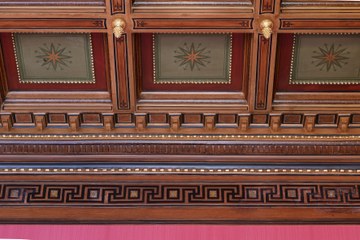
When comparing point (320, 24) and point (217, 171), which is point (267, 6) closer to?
point (320, 24)

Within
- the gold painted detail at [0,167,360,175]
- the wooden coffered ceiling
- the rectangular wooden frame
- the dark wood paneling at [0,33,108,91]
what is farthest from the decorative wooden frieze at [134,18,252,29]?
the gold painted detail at [0,167,360,175]

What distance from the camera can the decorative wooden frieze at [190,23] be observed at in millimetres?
5367

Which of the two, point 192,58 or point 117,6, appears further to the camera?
point 192,58

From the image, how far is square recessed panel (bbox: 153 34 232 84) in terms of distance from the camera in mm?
5621

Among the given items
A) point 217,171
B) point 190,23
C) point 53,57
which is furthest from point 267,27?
point 53,57

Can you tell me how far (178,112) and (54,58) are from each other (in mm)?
1106

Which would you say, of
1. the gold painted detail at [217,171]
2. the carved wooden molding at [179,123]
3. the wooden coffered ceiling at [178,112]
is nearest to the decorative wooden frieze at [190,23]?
the wooden coffered ceiling at [178,112]

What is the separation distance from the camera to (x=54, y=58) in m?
5.71

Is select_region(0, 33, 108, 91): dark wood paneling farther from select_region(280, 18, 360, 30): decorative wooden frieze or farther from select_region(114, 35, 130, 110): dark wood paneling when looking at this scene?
select_region(280, 18, 360, 30): decorative wooden frieze

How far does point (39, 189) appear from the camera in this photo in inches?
242
